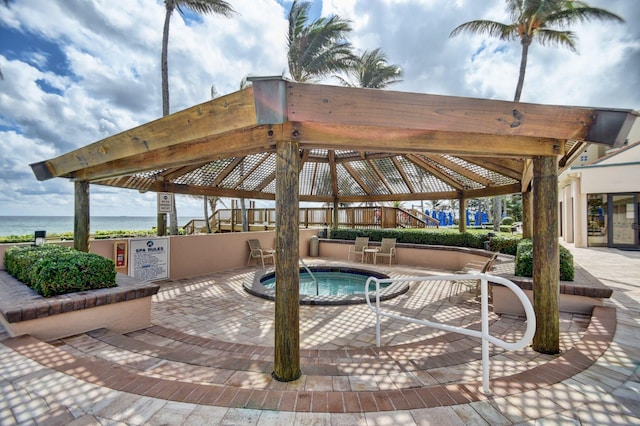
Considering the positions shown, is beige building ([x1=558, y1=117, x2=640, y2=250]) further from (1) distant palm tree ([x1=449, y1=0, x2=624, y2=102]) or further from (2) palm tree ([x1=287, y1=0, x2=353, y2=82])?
(2) palm tree ([x1=287, y1=0, x2=353, y2=82])

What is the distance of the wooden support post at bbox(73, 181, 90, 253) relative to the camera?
5.84 metres

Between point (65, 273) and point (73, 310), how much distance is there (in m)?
0.59

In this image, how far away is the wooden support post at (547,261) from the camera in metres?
3.04

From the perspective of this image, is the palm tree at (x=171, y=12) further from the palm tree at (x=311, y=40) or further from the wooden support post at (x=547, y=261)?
the wooden support post at (x=547, y=261)

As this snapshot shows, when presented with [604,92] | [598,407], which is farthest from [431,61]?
[598,407]

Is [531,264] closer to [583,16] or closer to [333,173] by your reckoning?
[333,173]

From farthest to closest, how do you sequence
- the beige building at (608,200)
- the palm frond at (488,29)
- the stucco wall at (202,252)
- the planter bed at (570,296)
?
the beige building at (608,200) → the palm frond at (488,29) → the stucco wall at (202,252) → the planter bed at (570,296)

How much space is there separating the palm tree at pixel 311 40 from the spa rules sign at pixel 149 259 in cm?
814

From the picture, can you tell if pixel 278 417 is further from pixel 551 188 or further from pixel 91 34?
pixel 91 34

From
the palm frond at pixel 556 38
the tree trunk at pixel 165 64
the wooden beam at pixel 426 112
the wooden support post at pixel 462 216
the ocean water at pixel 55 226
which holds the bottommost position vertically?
the ocean water at pixel 55 226

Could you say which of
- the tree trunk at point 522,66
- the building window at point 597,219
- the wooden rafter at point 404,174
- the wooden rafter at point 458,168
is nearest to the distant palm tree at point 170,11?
the wooden rafter at point 404,174

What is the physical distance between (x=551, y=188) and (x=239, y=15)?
39.4 ft

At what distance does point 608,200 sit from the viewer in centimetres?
1205

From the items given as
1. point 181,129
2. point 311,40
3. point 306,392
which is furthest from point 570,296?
point 311,40
